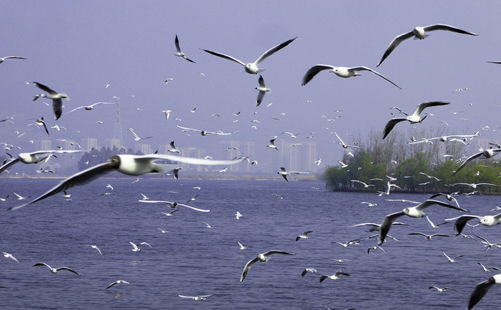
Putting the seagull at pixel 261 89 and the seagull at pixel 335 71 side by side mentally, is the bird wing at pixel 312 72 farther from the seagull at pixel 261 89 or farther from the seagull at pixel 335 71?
the seagull at pixel 261 89

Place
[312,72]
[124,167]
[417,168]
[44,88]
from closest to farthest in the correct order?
1. [124,167]
2. [312,72]
3. [44,88]
4. [417,168]

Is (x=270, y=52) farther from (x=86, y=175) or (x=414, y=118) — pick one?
(x=86, y=175)

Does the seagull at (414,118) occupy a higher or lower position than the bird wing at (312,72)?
lower

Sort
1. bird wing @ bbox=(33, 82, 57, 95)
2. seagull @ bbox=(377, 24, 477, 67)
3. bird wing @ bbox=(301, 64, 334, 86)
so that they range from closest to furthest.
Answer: seagull @ bbox=(377, 24, 477, 67)
bird wing @ bbox=(301, 64, 334, 86)
bird wing @ bbox=(33, 82, 57, 95)

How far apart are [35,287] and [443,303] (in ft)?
61.2

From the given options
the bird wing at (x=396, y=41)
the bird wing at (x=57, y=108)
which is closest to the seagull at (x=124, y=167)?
the bird wing at (x=396, y=41)

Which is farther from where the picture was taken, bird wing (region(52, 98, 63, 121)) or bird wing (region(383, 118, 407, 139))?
bird wing (region(52, 98, 63, 121))

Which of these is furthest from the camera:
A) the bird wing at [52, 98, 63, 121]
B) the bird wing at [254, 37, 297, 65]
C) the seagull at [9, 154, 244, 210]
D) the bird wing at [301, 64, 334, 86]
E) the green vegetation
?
the green vegetation

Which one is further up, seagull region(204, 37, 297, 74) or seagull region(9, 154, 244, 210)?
seagull region(204, 37, 297, 74)

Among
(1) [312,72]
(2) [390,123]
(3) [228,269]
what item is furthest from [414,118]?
(3) [228,269]

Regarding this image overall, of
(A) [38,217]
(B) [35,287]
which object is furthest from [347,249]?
(A) [38,217]

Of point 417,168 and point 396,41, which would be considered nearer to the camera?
point 396,41

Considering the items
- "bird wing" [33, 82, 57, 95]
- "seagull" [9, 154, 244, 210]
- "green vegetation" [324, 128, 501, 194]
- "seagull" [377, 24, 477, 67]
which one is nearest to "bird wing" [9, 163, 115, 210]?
"seagull" [9, 154, 244, 210]

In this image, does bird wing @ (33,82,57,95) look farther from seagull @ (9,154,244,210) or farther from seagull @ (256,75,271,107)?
seagull @ (9,154,244,210)
